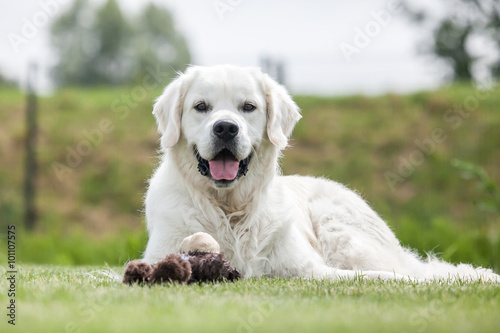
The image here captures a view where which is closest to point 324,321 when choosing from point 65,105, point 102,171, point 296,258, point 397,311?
point 397,311

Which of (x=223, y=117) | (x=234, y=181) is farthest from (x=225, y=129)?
(x=234, y=181)

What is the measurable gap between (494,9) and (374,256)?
12.8m

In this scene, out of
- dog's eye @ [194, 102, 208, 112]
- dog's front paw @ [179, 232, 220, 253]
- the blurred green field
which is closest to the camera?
dog's front paw @ [179, 232, 220, 253]

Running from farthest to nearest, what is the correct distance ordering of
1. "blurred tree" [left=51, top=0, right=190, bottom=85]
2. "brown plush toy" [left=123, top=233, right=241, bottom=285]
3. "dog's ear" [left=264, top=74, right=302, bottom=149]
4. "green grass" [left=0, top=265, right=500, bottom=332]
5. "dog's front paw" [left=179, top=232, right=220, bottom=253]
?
"blurred tree" [left=51, top=0, right=190, bottom=85]
"dog's ear" [left=264, top=74, right=302, bottom=149]
"dog's front paw" [left=179, top=232, right=220, bottom=253]
"brown plush toy" [left=123, top=233, right=241, bottom=285]
"green grass" [left=0, top=265, right=500, bottom=332]

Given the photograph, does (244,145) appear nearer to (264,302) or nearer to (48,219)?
(264,302)

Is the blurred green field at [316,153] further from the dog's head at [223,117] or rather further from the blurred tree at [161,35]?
the blurred tree at [161,35]

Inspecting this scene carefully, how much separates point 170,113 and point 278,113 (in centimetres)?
88

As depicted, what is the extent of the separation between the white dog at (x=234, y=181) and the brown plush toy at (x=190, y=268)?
34 cm

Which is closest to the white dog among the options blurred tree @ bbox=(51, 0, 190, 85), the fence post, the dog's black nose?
the dog's black nose

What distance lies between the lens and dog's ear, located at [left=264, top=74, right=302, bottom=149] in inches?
182

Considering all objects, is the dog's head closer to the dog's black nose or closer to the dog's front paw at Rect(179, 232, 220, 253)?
the dog's black nose

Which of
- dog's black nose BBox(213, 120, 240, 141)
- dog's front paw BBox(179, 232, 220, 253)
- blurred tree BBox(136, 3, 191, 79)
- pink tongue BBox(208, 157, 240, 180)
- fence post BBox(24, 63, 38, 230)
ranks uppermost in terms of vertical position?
blurred tree BBox(136, 3, 191, 79)

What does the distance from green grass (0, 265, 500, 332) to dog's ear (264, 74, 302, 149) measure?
128 cm

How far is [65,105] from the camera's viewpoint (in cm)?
1580
